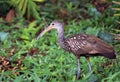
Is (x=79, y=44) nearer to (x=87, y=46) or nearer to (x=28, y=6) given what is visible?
(x=87, y=46)

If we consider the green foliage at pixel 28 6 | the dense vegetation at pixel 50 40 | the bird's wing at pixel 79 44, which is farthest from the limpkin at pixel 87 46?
the green foliage at pixel 28 6

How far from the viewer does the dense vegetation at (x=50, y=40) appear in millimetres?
7320

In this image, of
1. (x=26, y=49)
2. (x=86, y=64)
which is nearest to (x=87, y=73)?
(x=86, y=64)

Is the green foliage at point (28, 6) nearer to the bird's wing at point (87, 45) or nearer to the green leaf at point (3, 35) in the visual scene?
the green leaf at point (3, 35)

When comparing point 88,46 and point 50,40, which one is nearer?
point 88,46

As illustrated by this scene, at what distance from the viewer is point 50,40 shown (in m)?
8.93

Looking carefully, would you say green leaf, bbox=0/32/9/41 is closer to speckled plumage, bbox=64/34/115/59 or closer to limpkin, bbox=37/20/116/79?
limpkin, bbox=37/20/116/79

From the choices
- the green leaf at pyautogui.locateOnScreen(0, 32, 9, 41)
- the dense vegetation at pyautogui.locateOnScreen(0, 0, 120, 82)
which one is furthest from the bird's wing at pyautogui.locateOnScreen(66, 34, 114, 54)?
the green leaf at pyautogui.locateOnScreen(0, 32, 9, 41)

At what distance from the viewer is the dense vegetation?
7.32m

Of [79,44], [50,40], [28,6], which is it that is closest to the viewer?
[79,44]

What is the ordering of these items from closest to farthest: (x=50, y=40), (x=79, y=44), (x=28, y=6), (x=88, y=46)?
(x=88, y=46) → (x=79, y=44) → (x=50, y=40) → (x=28, y=6)

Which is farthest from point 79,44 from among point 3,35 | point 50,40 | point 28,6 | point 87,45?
point 28,6

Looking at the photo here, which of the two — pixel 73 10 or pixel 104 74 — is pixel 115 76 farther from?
pixel 73 10

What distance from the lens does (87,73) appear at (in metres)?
7.09
